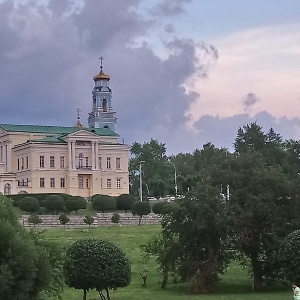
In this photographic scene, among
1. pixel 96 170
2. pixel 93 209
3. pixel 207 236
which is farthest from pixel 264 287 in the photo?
pixel 96 170

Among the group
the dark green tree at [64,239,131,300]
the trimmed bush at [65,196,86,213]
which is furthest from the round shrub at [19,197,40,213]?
the dark green tree at [64,239,131,300]

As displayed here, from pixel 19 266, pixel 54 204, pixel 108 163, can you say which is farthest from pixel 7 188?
pixel 19 266

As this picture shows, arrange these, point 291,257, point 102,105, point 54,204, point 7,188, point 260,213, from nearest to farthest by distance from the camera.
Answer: point 291,257, point 260,213, point 54,204, point 7,188, point 102,105

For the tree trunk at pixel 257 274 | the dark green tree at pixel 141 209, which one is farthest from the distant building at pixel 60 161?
the tree trunk at pixel 257 274

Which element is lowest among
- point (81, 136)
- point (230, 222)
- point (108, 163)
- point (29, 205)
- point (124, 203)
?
point (230, 222)

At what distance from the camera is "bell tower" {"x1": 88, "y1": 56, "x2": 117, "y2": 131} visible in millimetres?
84988

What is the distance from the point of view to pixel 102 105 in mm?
85500

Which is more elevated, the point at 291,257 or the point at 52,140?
the point at 52,140

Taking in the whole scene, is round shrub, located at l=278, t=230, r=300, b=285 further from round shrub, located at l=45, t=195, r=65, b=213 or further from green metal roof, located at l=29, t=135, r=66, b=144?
green metal roof, located at l=29, t=135, r=66, b=144

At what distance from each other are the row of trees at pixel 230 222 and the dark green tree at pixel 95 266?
548 cm

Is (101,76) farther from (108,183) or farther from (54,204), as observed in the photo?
(54,204)

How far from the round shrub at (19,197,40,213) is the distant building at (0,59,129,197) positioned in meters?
14.8

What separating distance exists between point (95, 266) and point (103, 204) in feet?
118

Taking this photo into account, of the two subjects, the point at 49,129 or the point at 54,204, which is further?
the point at 49,129
